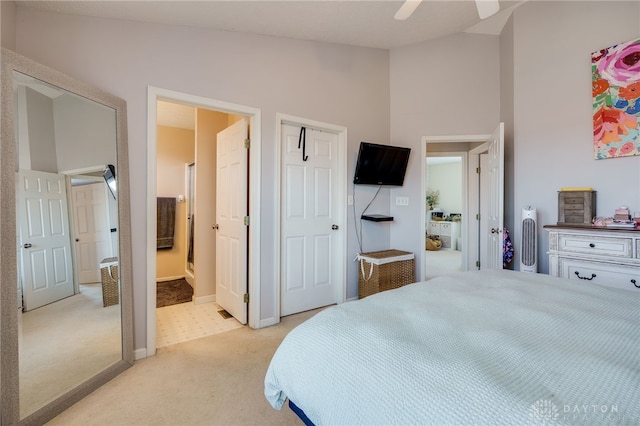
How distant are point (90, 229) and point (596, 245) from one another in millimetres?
3533

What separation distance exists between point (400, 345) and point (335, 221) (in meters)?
2.34

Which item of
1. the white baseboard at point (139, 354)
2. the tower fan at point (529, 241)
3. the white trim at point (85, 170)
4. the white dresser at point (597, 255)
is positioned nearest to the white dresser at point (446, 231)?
the tower fan at point (529, 241)

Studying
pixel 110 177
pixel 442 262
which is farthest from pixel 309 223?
pixel 442 262

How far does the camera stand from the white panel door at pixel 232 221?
273 cm

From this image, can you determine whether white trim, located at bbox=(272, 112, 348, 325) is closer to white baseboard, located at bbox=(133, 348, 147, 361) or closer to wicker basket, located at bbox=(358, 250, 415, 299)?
wicker basket, located at bbox=(358, 250, 415, 299)

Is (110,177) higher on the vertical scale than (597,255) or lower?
higher

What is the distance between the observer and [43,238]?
158 centimetres

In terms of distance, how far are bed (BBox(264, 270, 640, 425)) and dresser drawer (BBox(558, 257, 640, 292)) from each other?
41.1 inches

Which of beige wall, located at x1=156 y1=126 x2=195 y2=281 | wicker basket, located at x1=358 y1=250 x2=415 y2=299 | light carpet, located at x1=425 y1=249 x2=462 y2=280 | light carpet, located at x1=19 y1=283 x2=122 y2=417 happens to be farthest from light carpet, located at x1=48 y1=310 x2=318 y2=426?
light carpet, located at x1=425 y1=249 x2=462 y2=280

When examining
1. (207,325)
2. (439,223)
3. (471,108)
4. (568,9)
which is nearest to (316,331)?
(207,325)

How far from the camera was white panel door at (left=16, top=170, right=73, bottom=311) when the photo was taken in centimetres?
147

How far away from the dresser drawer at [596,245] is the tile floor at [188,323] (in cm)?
286

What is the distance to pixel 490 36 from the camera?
332cm

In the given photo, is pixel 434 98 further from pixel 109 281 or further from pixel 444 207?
pixel 444 207
